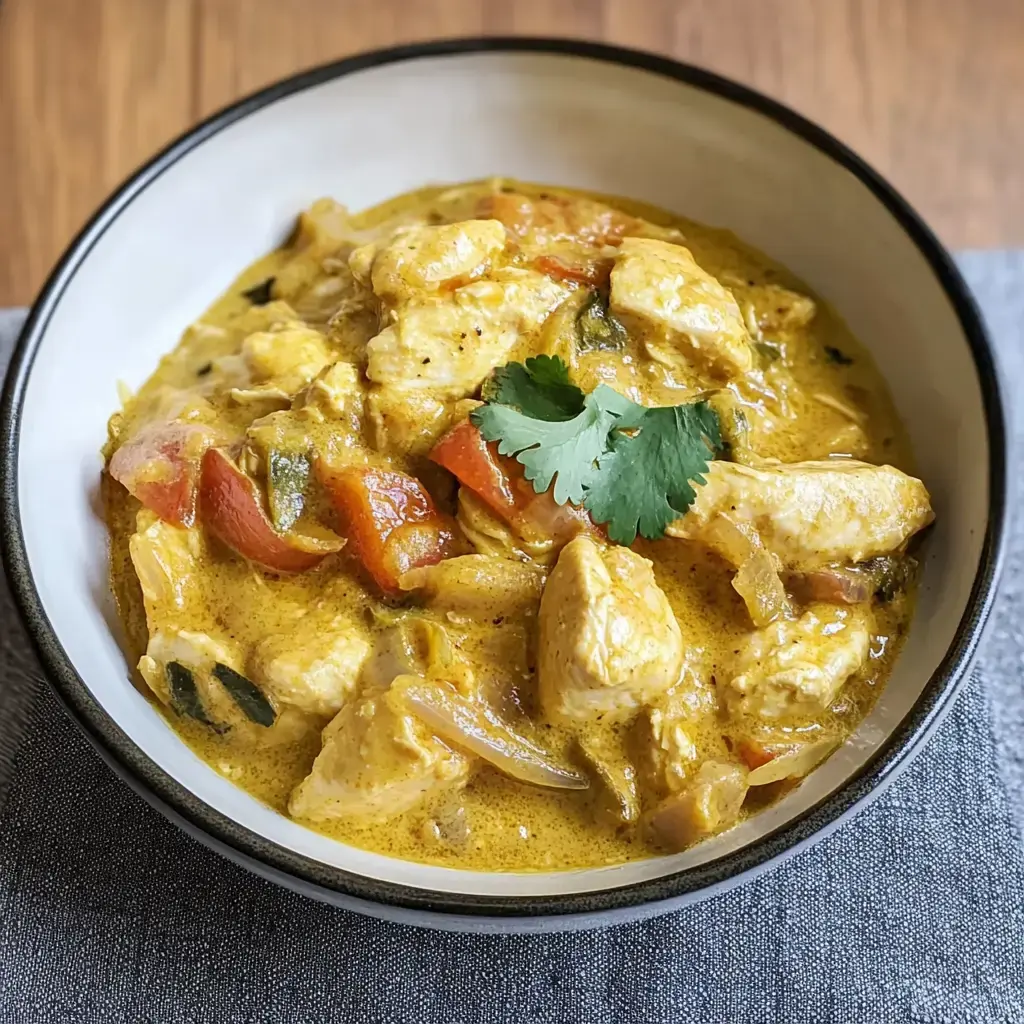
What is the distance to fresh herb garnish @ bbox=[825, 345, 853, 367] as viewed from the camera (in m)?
3.26

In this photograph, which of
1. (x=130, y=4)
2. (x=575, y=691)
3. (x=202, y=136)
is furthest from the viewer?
(x=130, y=4)

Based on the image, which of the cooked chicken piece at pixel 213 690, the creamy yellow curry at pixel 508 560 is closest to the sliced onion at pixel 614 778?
the creamy yellow curry at pixel 508 560

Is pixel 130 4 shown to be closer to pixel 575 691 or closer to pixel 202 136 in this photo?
pixel 202 136

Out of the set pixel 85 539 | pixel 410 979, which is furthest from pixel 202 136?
pixel 410 979

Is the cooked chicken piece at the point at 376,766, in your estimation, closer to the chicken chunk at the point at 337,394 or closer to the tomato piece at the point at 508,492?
the tomato piece at the point at 508,492

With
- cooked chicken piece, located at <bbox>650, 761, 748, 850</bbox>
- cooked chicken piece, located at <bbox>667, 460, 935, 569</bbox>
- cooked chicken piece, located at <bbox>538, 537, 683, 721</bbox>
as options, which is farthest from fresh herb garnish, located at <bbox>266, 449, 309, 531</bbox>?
cooked chicken piece, located at <bbox>650, 761, 748, 850</bbox>

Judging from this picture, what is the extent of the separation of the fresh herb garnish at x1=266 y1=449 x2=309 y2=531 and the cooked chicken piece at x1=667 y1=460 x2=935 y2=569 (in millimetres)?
904

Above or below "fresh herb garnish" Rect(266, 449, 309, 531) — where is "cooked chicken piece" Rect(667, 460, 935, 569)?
above

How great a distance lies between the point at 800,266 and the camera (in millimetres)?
3375

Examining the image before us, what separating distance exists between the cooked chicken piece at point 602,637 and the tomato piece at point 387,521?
324 mm

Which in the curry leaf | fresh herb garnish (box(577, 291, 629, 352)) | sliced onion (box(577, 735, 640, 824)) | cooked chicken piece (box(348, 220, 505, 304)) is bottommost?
the curry leaf

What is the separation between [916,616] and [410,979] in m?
1.51

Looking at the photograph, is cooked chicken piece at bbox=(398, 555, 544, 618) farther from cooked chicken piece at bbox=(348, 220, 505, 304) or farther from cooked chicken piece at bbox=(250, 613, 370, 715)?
cooked chicken piece at bbox=(348, 220, 505, 304)

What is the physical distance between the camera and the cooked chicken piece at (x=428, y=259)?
2.87 meters
